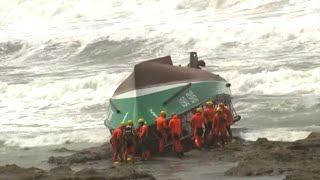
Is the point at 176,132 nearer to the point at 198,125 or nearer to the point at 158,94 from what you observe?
the point at 198,125

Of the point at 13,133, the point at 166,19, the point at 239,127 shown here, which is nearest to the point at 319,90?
the point at 239,127

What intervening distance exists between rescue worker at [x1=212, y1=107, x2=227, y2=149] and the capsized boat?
0.89 metres

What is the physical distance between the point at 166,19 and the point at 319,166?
30.9 m

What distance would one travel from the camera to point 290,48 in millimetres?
32156

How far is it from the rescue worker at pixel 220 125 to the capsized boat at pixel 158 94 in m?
0.89

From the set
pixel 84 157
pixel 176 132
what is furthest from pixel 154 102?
pixel 84 157

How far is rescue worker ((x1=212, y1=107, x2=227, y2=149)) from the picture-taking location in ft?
52.1

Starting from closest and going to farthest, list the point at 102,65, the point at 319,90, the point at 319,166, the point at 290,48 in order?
the point at 319,166 < the point at 319,90 < the point at 290,48 < the point at 102,65

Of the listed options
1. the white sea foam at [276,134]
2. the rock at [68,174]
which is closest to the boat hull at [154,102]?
the white sea foam at [276,134]

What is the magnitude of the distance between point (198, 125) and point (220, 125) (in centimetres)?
55

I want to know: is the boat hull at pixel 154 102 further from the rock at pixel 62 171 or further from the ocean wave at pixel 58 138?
the rock at pixel 62 171

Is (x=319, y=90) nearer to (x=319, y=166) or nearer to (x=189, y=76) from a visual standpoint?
(x=189, y=76)

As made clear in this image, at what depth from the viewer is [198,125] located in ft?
51.7

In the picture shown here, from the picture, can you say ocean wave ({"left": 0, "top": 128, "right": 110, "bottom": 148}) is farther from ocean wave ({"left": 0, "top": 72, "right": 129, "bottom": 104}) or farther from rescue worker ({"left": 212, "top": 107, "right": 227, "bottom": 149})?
ocean wave ({"left": 0, "top": 72, "right": 129, "bottom": 104})
